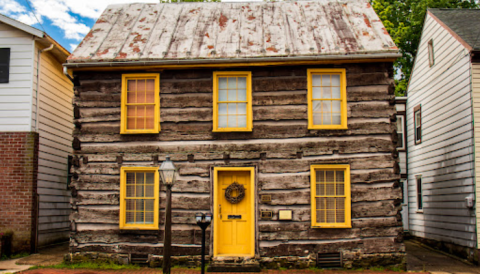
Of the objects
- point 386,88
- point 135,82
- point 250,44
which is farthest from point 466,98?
point 135,82

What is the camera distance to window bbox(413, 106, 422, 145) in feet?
57.2

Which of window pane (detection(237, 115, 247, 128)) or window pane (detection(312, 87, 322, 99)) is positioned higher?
window pane (detection(312, 87, 322, 99))

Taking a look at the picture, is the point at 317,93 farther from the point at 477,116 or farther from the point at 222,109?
the point at 477,116

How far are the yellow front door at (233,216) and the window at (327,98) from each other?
221cm

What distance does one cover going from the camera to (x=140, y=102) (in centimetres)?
1202

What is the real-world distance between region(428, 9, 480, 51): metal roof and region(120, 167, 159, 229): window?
9.51m

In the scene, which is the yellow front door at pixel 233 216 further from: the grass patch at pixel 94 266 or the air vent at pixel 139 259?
the grass patch at pixel 94 266

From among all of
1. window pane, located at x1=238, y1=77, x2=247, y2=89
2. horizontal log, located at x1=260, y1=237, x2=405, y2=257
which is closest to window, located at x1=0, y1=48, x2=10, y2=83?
window pane, located at x1=238, y1=77, x2=247, y2=89

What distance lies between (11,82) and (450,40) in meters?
13.4

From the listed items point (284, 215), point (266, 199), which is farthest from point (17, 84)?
point (284, 215)

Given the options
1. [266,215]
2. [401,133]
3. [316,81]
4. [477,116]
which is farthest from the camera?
[401,133]

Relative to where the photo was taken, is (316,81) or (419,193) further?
(419,193)

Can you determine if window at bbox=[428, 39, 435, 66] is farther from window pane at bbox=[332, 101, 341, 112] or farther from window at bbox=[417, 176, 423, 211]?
window pane at bbox=[332, 101, 341, 112]

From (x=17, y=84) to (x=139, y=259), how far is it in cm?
621
